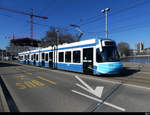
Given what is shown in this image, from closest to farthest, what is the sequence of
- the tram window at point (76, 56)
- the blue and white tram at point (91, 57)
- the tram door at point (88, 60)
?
the blue and white tram at point (91, 57), the tram door at point (88, 60), the tram window at point (76, 56)

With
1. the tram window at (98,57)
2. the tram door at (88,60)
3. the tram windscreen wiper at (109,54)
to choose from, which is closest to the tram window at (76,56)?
the tram door at (88,60)

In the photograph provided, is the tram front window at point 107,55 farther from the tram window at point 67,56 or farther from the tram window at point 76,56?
the tram window at point 67,56

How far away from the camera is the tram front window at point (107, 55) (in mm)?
9180

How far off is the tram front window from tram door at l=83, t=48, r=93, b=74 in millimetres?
840

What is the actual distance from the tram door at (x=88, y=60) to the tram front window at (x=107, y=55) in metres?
0.84

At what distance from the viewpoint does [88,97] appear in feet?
16.3

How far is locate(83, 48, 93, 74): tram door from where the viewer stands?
10.1 meters

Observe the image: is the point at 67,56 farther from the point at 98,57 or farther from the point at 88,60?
the point at 98,57

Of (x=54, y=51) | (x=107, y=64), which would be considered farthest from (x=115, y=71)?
(x=54, y=51)

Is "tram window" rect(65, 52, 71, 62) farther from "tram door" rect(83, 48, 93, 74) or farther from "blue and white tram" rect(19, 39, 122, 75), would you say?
"tram door" rect(83, 48, 93, 74)

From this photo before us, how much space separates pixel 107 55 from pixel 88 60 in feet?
6.09

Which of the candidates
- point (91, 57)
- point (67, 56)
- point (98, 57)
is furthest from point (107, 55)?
point (67, 56)

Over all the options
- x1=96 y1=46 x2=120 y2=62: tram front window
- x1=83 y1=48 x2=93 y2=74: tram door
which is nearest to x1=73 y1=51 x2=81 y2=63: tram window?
x1=83 y1=48 x2=93 y2=74: tram door

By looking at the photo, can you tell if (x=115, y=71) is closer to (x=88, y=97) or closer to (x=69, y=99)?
(x=88, y=97)
